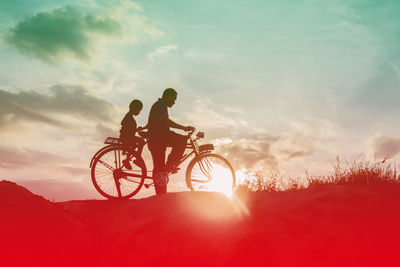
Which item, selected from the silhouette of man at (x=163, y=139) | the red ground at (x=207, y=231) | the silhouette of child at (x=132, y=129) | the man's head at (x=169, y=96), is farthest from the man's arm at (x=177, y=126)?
the red ground at (x=207, y=231)

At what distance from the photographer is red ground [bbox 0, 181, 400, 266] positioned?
500 cm

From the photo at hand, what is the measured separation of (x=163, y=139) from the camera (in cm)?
780

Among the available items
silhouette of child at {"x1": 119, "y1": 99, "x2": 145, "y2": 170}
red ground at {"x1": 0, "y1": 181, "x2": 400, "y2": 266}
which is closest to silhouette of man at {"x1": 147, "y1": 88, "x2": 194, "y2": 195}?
silhouette of child at {"x1": 119, "y1": 99, "x2": 145, "y2": 170}

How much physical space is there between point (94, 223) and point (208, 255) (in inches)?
87.7

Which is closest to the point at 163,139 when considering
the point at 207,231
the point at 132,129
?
the point at 132,129

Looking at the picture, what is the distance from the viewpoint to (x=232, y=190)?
27.2 feet

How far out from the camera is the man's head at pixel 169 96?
7.91m

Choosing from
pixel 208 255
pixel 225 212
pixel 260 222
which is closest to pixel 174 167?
pixel 225 212

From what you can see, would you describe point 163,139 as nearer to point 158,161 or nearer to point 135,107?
point 158,161

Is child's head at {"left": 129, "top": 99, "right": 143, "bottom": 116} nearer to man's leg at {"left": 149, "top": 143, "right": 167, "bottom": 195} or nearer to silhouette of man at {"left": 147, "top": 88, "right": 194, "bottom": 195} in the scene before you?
silhouette of man at {"left": 147, "top": 88, "right": 194, "bottom": 195}

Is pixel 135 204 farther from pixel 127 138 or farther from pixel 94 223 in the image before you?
pixel 127 138

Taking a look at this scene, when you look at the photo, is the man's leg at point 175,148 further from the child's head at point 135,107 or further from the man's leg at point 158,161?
the child's head at point 135,107

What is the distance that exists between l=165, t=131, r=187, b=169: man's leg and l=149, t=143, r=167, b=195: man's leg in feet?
0.57

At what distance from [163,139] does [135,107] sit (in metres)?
0.98
